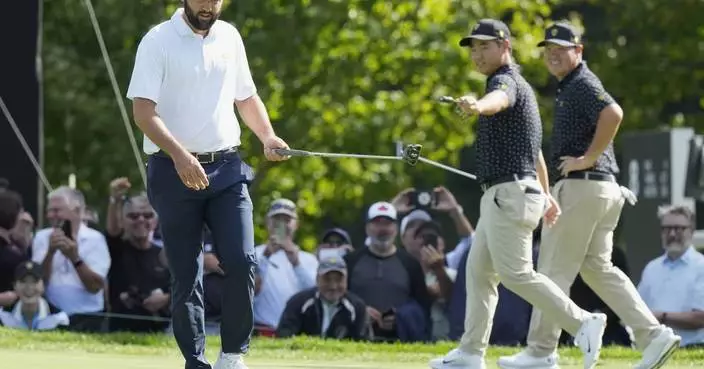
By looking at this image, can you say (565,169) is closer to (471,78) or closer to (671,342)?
(671,342)

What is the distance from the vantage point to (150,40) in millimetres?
8078

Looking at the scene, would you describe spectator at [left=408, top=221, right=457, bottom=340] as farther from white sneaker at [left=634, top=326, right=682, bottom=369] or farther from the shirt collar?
white sneaker at [left=634, top=326, right=682, bottom=369]

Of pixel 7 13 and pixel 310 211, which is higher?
pixel 7 13

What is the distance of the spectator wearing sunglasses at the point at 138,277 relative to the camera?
13.8 meters

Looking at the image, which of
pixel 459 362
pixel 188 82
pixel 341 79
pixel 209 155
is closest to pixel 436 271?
pixel 459 362

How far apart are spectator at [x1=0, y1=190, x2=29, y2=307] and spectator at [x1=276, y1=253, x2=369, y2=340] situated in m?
2.01

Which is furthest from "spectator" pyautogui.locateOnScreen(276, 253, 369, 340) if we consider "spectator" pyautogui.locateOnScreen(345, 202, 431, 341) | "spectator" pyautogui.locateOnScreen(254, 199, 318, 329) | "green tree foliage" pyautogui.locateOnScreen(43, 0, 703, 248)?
"green tree foliage" pyautogui.locateOnScreen(43, 0, 703, 248)

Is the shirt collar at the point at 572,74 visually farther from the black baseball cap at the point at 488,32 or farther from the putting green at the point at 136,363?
the putting green at the point at 136,363

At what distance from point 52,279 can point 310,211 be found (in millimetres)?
12870

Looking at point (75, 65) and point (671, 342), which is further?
point (75, 65)

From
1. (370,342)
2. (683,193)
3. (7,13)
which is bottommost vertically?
(370,342)

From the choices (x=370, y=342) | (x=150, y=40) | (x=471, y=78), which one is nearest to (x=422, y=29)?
(x=471, y=78)

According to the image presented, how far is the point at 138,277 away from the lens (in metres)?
13.9

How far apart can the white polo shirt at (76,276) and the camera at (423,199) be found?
2.38 metres
